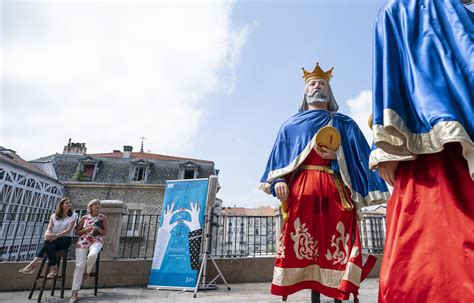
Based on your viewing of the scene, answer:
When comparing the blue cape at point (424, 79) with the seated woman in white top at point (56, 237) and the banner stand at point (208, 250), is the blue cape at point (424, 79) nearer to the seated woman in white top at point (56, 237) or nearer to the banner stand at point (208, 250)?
the banner stand at point (208, 250)

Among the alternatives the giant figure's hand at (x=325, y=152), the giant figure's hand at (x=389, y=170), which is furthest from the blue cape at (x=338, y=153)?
the giant figure's hand at (x=389, y=170)

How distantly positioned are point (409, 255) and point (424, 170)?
13.8 inches

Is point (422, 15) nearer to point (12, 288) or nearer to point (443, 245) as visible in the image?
point (443, 245)

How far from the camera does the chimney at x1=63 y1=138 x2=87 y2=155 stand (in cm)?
2384

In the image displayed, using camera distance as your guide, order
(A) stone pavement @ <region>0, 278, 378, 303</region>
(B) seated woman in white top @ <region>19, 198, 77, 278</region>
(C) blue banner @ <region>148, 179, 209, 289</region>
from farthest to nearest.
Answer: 1. (C) blue banner @ <region>148, 179, 209, 289</region>
2. (B) seated woman in white top @ <region>19, 198, 77, 278</region>
3. (A) stone pavement @ <region>0, 278, 378, 303</region>

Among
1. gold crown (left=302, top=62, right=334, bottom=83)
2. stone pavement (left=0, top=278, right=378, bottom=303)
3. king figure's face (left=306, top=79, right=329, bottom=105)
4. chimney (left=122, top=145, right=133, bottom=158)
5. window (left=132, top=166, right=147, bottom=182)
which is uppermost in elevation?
chimney (left=122, top=145, right=133, bottom=158)

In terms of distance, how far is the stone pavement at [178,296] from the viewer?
366 centimetres

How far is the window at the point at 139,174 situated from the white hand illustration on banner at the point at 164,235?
55.8 feet

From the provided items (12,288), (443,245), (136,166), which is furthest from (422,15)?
(136,166)

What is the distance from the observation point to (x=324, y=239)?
2.31m

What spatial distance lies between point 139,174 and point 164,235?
58.9ft

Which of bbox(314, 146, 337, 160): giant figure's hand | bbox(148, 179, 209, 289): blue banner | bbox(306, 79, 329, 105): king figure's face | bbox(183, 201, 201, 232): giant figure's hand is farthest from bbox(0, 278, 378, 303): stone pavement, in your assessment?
bbox(306, 79, 329, 105): king figure's face

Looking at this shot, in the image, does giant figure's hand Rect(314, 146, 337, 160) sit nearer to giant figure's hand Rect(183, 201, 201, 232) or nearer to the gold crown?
the gold crown

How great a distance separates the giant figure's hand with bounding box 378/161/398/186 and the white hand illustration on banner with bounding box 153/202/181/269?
13.8ft
